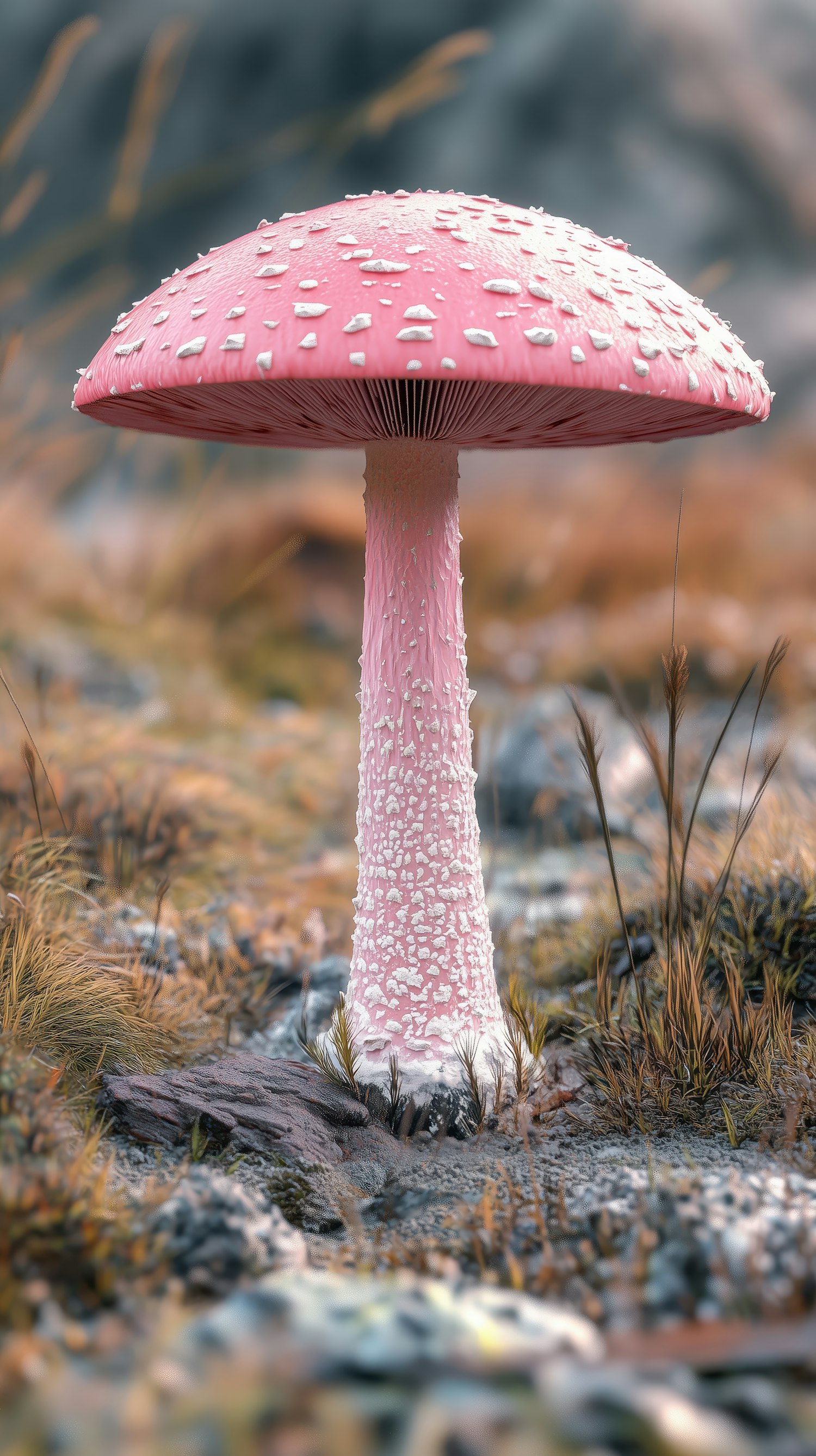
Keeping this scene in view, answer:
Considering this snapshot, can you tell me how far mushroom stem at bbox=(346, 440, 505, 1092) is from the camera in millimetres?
2965

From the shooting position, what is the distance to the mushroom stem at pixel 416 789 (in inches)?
117

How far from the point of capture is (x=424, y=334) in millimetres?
2148

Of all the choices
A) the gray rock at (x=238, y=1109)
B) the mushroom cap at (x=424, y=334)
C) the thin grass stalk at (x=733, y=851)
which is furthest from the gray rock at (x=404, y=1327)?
the mushroom cap at (x=424, y=334)

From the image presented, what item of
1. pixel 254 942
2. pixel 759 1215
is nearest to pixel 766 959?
pixel 759 1215

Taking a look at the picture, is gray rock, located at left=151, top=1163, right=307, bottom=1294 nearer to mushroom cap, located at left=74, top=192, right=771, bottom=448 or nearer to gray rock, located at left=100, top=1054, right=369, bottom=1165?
gray rock, located at left=100, top=1054, right=369, bottom=1165

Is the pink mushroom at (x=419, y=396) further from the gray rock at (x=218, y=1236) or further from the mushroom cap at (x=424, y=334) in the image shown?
the gray rock at (x=218, y=1236)

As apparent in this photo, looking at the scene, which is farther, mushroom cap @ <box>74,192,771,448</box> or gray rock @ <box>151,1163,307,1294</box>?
mushroom cap @ <box>74,192,771,448</box>

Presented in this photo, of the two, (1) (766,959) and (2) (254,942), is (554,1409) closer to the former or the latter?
(1) (766,959)

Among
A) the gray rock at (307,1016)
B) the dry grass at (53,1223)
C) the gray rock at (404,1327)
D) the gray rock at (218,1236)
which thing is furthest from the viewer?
the gray rock at (307,1016)

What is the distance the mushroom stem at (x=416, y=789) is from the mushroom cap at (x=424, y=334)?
0.24 m

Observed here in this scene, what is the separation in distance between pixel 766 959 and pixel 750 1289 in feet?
5.43

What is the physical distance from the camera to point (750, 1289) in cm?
177

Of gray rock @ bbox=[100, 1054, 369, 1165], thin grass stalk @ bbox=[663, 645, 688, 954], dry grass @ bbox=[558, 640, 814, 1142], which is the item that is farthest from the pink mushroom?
thin grass stalk @ bbox=[663, 645, 688, 954]

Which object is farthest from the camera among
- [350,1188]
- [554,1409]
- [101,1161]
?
[350,1188]
